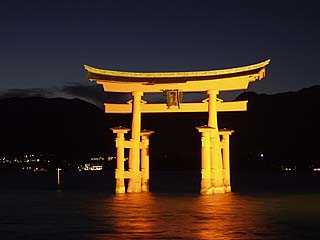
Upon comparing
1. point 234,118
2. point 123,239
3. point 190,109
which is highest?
point 234,118

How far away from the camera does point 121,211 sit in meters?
24.2

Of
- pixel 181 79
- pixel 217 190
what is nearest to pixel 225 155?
pixel 217 190

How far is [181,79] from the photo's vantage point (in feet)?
104

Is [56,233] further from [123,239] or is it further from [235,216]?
[235,216]

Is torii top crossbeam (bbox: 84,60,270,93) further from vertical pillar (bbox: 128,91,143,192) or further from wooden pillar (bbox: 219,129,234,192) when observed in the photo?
wooden pillar (bbox: 219,129,234,192)

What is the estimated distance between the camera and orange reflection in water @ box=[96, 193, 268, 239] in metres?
16.9

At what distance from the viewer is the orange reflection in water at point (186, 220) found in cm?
1686

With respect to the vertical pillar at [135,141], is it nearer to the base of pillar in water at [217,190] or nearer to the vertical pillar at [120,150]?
the vertical pillar at [120,150]

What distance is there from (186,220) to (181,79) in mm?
12359

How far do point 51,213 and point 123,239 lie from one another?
971 centimetres

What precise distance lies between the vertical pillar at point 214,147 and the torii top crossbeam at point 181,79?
0.66 meters

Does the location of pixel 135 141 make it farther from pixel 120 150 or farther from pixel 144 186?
pixel 144 186

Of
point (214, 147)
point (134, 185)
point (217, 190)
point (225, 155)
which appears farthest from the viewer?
point (225, 155)

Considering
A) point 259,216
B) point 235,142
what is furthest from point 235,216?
Result: point 235,142
